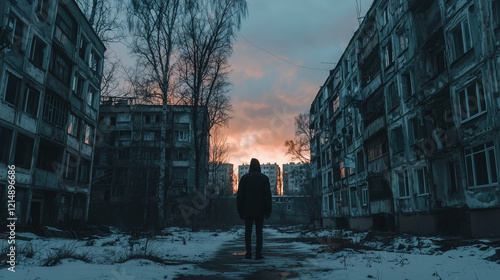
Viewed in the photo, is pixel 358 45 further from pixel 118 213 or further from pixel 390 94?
pixel 118 213

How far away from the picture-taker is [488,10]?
12.0 metres

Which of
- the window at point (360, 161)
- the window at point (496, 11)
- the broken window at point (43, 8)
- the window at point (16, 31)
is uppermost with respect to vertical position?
the broken window at point (43, 8)

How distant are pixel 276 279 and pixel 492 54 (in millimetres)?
11935

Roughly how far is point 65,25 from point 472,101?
22795 millimetres

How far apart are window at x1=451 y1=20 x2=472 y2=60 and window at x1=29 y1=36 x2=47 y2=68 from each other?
2033 cm

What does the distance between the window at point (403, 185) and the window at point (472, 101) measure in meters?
6.25

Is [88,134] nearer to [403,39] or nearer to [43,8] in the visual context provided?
[43,8]

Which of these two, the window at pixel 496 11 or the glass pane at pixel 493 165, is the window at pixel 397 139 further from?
the window at pixel 496 11

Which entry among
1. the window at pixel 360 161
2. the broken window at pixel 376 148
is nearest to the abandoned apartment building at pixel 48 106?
the broken window at pixel 376 148

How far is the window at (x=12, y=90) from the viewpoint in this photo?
15.8 metres

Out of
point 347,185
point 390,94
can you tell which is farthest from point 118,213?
point 390,94

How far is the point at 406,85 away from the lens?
63.5 ft

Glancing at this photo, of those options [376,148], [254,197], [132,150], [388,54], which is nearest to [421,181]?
[376,148]

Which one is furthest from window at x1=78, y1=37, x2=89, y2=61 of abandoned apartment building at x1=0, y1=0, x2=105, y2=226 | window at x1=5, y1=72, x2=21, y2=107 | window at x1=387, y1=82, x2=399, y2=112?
window at x1=387, y1=82, x2=399, y2=112
